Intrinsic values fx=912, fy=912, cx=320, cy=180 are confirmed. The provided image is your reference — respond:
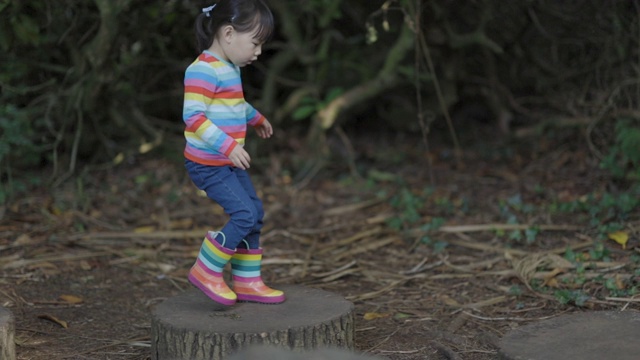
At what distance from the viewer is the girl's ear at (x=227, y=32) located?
3.57 metres

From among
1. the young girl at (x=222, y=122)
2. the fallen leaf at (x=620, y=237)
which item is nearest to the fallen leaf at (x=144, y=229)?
the young girl at (x=222, y=122)

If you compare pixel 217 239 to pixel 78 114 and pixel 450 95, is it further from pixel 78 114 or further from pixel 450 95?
pixel 450 95

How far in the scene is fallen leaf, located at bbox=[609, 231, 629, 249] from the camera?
4801 mm

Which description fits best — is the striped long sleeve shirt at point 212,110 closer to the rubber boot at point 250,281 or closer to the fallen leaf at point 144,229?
the rubber boot at point 250,281

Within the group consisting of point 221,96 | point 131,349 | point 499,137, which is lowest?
point 131,349

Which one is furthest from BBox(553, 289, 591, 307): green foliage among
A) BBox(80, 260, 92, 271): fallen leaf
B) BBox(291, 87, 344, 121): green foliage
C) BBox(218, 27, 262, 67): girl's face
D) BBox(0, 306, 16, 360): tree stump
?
BBox(291, 87, 344, 121): green foliage

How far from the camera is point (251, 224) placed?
3643 millimetres

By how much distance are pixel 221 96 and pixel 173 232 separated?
209 centimetres

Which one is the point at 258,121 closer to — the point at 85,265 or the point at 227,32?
the point at 227,32

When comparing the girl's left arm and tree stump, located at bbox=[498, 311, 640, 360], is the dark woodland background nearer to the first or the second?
the girl's left arm

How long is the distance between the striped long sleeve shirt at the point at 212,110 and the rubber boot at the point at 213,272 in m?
0.34

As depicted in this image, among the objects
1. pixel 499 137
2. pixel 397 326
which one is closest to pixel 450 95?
pixel 499 137

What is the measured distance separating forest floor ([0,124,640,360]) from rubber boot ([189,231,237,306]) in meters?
0.49

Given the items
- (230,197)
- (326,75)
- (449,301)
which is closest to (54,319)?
(230,197)
